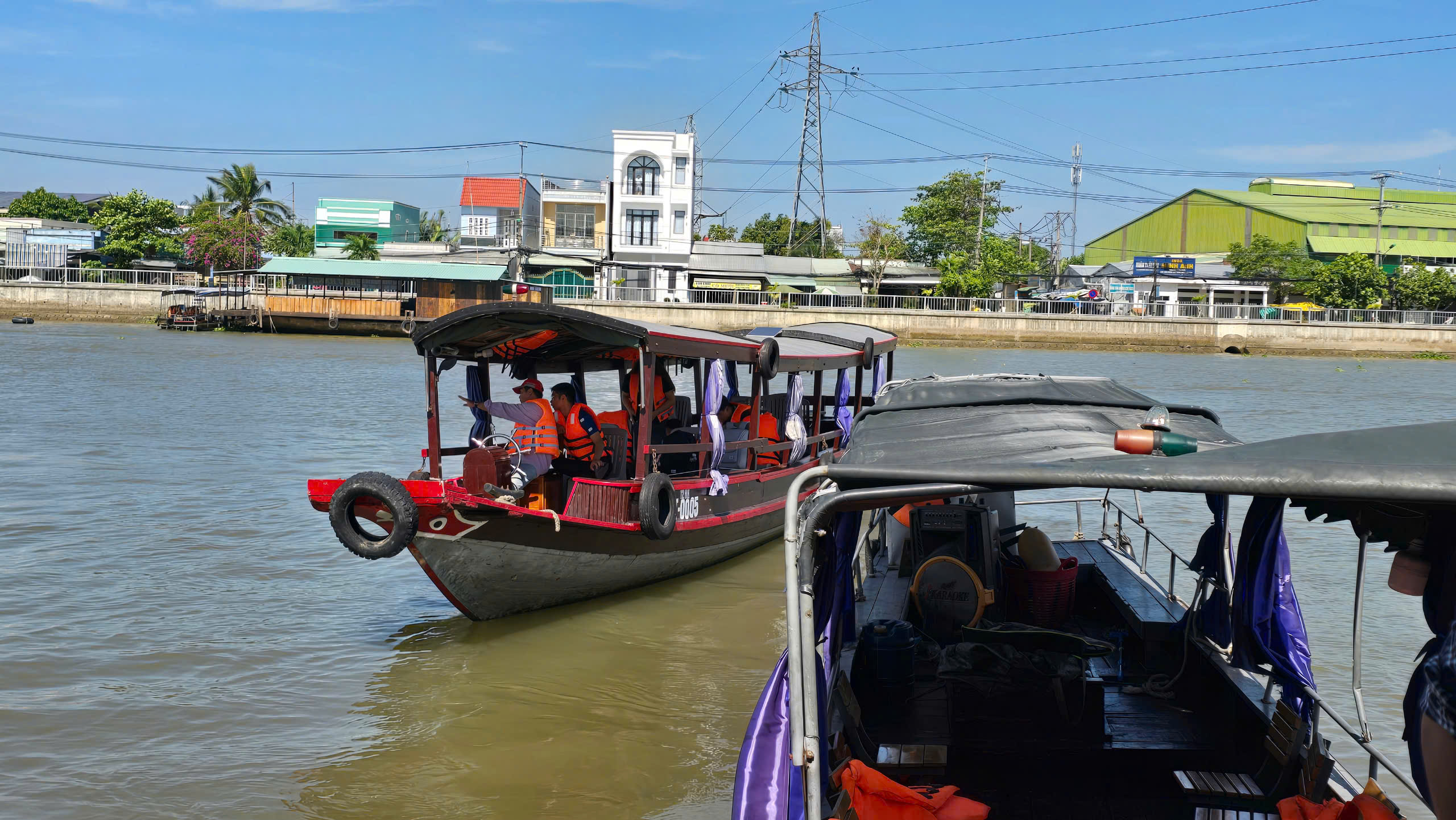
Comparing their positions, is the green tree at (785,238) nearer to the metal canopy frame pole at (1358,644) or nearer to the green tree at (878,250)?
the green tree at (878,250)

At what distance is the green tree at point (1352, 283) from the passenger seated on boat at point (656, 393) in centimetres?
4537

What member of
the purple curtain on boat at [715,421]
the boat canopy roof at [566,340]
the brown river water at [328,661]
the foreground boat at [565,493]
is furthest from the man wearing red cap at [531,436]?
the purple curtain on boat at [715,421]

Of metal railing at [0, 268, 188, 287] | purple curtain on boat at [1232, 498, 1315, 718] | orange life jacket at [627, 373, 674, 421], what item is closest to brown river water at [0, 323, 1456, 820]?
orange life jacket at [627, 373, 674, 421]

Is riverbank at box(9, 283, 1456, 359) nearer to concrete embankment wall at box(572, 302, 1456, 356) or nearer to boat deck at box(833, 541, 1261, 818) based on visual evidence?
concrete embankment wall at box(572, 302, 1456, 356)

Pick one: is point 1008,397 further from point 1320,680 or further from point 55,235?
point 55,235

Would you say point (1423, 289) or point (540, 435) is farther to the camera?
point (1423, 289)

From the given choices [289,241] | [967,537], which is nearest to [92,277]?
[289,241]

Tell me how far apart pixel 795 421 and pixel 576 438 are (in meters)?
2.84

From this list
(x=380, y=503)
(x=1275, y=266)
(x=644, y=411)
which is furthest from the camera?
(x=1275, y=266)

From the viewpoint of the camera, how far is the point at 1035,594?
5871 millimetres

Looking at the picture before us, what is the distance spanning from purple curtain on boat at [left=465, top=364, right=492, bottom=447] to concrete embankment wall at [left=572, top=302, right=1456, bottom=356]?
1376 inches

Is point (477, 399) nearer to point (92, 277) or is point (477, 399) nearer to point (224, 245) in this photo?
point (92, 277)

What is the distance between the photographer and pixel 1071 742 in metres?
4.47

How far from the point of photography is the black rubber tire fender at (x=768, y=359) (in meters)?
9.15
